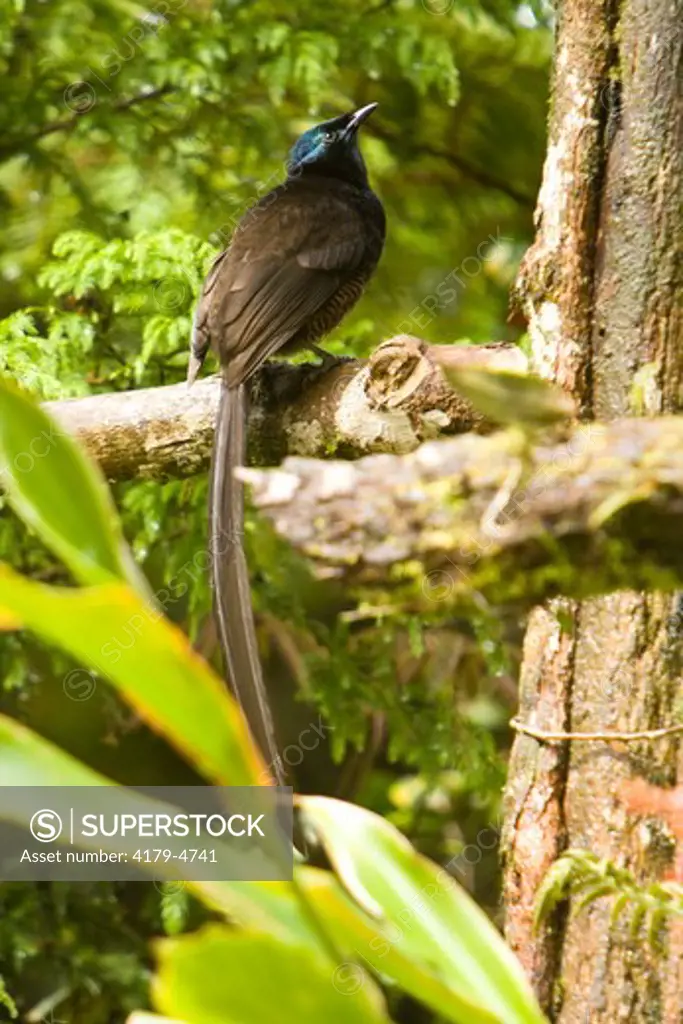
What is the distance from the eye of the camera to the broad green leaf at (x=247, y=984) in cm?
80

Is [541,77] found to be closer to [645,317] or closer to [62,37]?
[62,37]

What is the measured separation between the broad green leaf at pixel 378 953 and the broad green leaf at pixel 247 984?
5 cm

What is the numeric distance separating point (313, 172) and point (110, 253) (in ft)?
2.58

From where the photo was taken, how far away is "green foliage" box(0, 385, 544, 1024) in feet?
2.49

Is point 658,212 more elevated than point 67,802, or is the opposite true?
point 658,212

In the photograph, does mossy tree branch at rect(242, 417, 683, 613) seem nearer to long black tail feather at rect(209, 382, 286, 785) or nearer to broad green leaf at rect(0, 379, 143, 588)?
broad green leaf at rect(0, 379, 143, 588)

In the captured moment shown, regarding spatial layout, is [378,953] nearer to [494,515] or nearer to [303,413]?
[494,515]

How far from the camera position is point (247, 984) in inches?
32.2

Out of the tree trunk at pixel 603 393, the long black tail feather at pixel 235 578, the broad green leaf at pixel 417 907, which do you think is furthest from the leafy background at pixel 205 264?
the broad green leaf at pixel 417 907

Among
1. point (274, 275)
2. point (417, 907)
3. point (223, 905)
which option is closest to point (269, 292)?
point (274, 275)

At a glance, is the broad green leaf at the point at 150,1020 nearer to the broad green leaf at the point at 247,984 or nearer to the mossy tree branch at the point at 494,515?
the broad green leaf at the point at 247,984

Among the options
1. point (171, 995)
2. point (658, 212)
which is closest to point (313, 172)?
point (658, 212)

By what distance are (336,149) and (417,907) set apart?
2610mm

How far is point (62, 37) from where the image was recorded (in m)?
3.54
